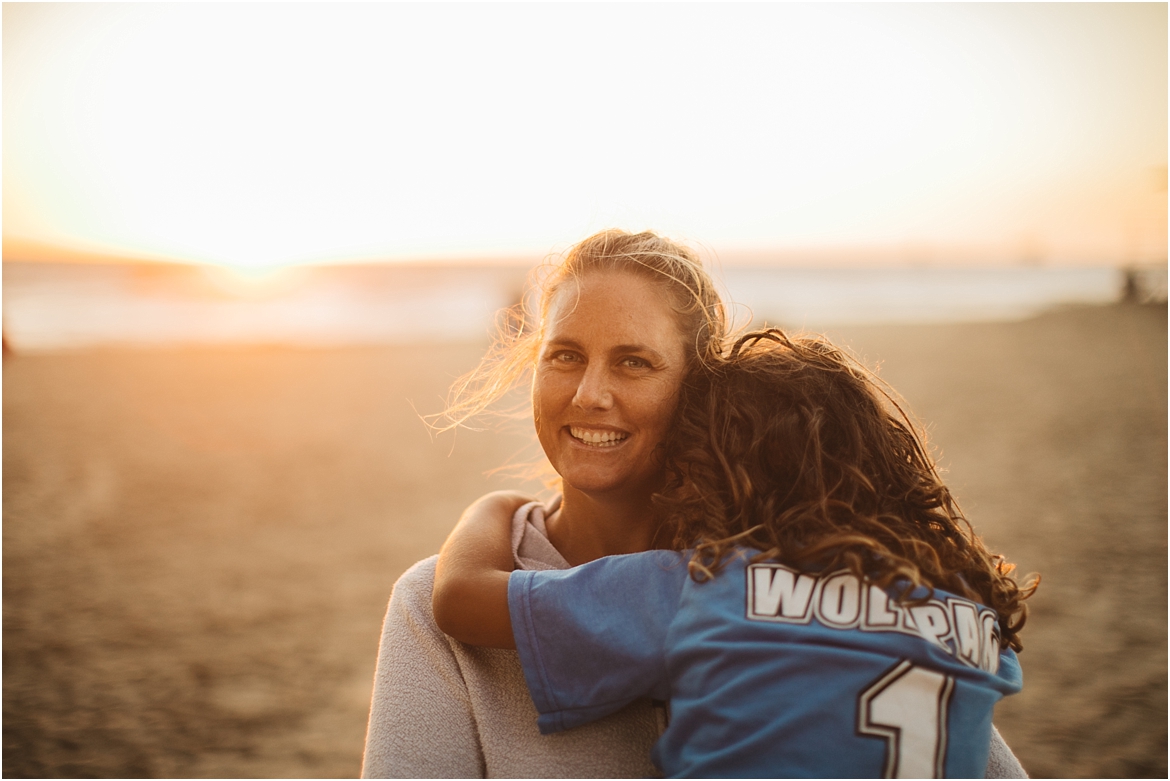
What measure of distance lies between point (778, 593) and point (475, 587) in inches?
25.6

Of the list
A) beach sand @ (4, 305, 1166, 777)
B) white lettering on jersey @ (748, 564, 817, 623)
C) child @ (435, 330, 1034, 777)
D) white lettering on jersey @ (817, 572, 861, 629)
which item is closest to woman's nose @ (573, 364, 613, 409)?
child @ (435, 330, 1034, 777)

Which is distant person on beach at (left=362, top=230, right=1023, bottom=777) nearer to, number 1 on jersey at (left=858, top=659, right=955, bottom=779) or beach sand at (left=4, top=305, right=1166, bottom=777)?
number 1 on jersey at (left=858, top=659, right=955, bottom=779)

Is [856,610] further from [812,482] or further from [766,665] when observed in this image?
[812,482]

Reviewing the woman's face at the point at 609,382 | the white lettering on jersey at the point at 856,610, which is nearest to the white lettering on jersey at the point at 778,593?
the white lettering on jersey at the point at 856,610

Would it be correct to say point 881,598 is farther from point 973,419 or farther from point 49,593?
point 973,419

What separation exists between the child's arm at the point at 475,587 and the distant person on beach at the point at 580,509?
9cm

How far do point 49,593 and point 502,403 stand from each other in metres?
7.19

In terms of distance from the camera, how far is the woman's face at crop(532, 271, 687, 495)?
73.0 inches

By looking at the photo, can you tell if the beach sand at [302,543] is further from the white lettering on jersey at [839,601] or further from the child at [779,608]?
the white lettering on jersey at [839,601]

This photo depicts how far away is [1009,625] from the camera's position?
6.00 feet

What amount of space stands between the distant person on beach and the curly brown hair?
0.11 m

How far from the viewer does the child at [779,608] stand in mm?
1412

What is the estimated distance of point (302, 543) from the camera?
6.70 meters

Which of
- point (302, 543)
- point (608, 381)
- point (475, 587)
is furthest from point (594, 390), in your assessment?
point (302, 543)
